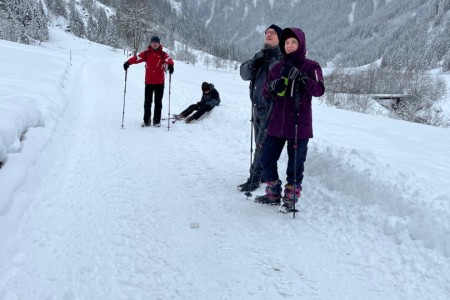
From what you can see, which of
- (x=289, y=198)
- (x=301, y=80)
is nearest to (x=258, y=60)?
(x=301, y=80)

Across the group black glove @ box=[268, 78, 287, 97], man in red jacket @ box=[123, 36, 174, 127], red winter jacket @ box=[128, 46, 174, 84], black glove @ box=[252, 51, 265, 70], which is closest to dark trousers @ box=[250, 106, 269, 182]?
black glove @ box=[252, 51, 265, 70]

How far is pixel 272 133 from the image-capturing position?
420cm

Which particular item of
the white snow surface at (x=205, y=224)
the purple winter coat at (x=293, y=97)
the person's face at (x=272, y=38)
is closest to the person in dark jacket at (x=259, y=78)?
the person's face at (x=272, y=38)

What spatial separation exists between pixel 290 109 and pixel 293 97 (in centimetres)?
15

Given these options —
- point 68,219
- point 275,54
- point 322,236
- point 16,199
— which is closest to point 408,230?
point 322,236

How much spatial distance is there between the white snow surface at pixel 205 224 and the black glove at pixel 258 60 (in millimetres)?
1816

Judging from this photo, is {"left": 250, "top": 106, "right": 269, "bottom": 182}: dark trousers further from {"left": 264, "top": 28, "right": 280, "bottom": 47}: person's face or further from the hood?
the hood

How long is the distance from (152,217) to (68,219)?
917mm

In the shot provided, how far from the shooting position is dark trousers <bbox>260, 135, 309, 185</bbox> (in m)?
4.21

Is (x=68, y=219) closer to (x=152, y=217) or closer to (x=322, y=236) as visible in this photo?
(x=152, y=217)

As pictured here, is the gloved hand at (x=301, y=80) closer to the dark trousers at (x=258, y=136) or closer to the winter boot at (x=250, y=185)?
the dark trousers at (x=258, y=136)

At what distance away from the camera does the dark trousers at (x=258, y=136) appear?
4902 mm

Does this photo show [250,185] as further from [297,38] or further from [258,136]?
[297,38]

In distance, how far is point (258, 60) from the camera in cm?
479
